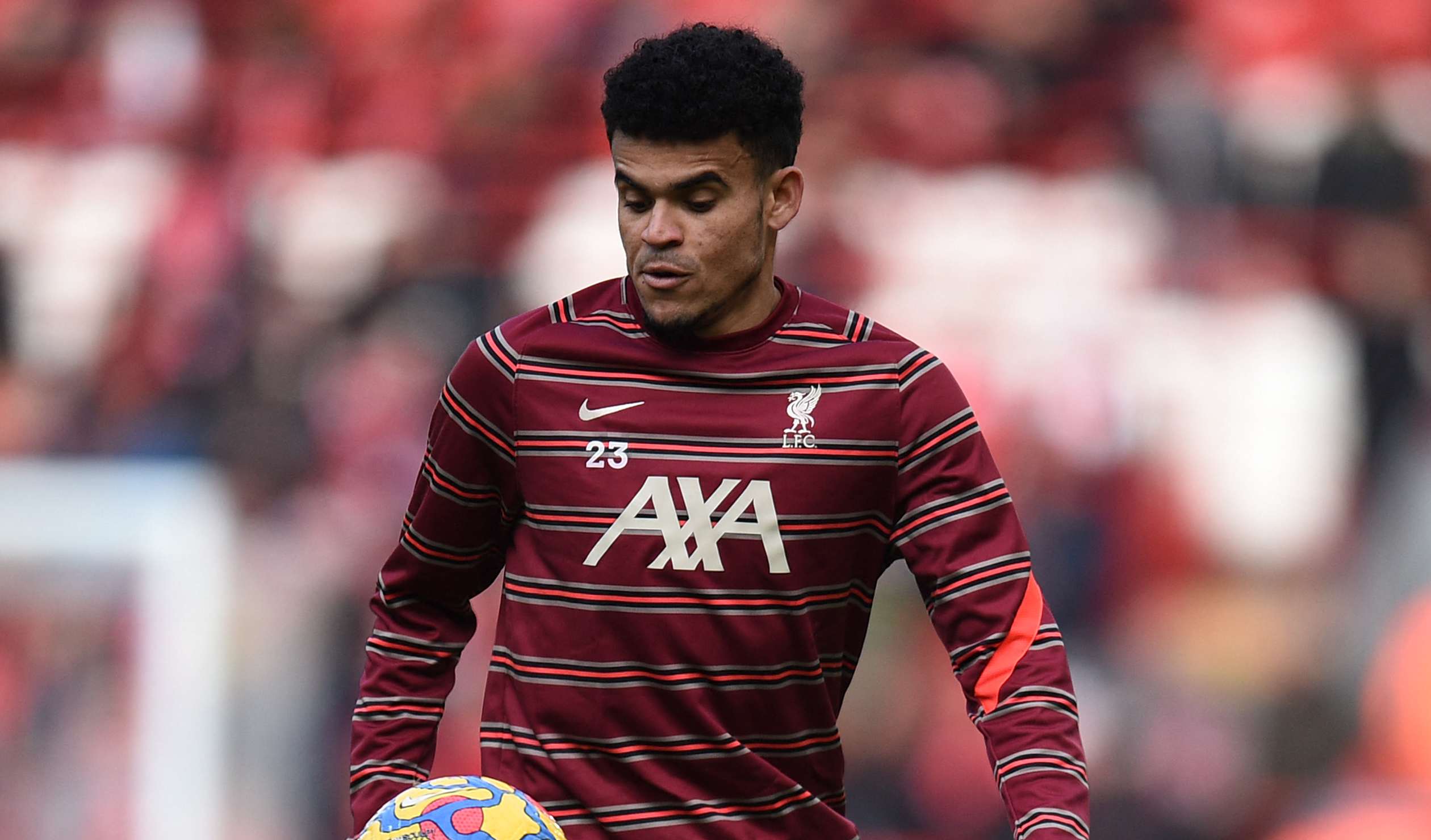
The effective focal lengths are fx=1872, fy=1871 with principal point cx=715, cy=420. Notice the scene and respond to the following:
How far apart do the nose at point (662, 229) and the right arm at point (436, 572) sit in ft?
0.84

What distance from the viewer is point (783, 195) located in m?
2.43

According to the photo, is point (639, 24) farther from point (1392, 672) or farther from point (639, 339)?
point (639, 339)

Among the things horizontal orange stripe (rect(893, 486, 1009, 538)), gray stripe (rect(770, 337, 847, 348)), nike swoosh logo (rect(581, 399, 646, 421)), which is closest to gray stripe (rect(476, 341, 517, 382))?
nike swoosh logo (rect(581, 399, 646, 421))

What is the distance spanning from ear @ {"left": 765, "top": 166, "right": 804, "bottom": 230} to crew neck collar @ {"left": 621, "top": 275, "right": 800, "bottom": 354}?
4.0 inches

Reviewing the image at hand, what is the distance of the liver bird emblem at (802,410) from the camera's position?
2.33m

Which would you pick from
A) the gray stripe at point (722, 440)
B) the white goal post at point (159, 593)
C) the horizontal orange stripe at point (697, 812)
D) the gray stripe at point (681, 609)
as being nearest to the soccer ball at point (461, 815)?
the horizontal orange stripe at point (697, 812)

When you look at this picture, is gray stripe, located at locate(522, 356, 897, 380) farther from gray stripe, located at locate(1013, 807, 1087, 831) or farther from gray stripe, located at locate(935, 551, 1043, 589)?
gray stripe, located at locate(1013, 807, 1087, 831)

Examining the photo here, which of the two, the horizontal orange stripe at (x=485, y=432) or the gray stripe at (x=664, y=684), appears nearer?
the gray stripe at (x=664, y=684)

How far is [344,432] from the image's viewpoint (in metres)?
6.39

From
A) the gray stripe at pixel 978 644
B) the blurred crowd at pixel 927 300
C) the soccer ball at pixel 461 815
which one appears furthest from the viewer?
the blurred crowd at pixel 927 300

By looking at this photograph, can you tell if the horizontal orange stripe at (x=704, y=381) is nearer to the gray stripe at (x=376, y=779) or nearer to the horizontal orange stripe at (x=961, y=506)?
the horizontal orange stripe at (x=961, y=506)

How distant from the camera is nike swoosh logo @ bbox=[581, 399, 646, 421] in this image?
7.70 feet

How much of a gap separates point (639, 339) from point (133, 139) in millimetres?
5026

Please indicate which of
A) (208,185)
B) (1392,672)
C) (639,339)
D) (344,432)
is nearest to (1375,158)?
(1392,672)
